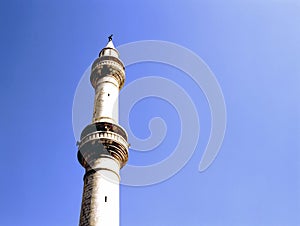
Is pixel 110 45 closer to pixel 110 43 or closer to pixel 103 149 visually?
pixel 110 43

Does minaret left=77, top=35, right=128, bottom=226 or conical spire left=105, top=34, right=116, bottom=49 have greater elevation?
conical spire left=105, top=34, right=116, bottom=49

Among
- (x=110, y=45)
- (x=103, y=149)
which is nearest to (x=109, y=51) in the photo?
(x=110, y=45)

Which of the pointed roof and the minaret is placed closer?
the minaret

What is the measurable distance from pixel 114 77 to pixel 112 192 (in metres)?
7.24

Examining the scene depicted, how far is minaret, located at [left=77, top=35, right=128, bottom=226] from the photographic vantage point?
1708 centimetres

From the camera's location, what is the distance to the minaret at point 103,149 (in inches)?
672

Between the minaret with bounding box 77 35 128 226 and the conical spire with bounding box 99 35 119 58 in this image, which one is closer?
the minaret with bounding box 77 35 128 226

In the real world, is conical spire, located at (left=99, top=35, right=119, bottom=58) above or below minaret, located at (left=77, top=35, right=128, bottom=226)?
above

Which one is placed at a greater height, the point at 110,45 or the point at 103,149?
the point at 110,45

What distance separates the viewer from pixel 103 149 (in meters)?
18.9

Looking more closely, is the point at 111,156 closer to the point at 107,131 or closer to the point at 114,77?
the point at 107,131

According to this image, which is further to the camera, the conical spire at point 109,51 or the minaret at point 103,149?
the conical spire at point 109,51

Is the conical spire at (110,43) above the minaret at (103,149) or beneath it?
above

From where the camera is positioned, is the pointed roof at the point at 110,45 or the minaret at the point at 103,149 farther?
the pointed roof at the point at 110,45
